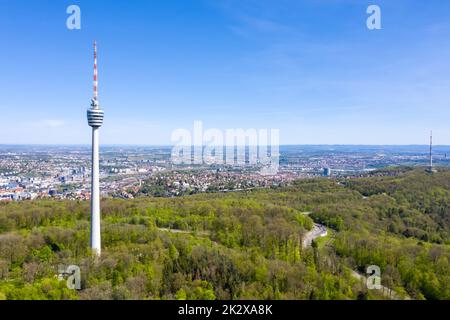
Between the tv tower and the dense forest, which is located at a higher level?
the tv tower

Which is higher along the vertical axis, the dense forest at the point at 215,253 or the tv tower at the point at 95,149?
the tv tower at the point at 95,149

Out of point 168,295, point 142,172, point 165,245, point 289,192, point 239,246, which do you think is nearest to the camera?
point 168,295

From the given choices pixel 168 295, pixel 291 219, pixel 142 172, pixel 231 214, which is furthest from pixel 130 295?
pixel 142 172

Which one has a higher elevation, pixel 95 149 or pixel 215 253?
pixel 95 149

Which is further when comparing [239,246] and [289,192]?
[289,192]

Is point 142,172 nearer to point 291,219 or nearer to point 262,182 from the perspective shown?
point 262,182

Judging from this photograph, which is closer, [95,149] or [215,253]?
[215,253]

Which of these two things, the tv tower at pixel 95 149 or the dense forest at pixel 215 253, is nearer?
the dense forest at pixel 215 253

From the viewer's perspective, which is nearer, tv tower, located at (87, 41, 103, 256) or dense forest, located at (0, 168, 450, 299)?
dense forest, located at (0, 168, 450, 299)
